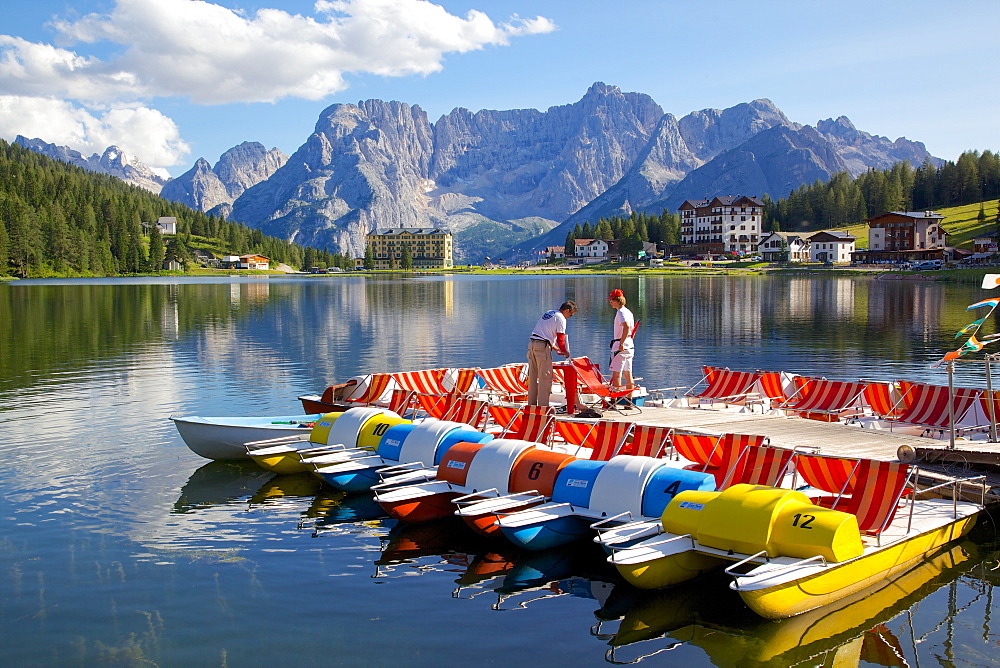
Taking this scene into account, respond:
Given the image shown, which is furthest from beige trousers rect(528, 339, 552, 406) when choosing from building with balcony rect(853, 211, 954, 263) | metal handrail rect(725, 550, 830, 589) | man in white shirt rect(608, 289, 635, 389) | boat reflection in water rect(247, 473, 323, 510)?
building with balcony rect(853, 211, 954, 263)

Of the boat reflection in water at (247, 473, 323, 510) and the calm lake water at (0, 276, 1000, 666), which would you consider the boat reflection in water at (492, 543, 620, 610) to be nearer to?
the calm lake water at (0, 276, 1000, 666)

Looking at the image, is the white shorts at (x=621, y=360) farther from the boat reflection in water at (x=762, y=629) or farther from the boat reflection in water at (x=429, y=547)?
the boat reflection in water at (x=762, y=629)

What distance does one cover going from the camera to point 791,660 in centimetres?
1098

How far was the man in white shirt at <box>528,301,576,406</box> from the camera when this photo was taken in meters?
21.9

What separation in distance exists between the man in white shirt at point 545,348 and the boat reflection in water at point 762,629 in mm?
9446

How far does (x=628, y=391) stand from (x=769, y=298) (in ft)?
261

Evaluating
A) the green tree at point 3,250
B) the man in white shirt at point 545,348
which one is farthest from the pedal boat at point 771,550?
the green tree at point 3,250

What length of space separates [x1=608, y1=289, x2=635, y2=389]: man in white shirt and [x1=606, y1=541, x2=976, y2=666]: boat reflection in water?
1036 centimetres

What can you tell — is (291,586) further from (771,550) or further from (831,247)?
(831,247)

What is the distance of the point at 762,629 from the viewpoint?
11766 mm

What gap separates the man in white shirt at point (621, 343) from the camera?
22905 mm

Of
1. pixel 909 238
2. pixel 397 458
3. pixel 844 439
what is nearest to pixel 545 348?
pixel 397 458

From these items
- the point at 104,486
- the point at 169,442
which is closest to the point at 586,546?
the point at 104,486

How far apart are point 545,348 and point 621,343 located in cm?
288
